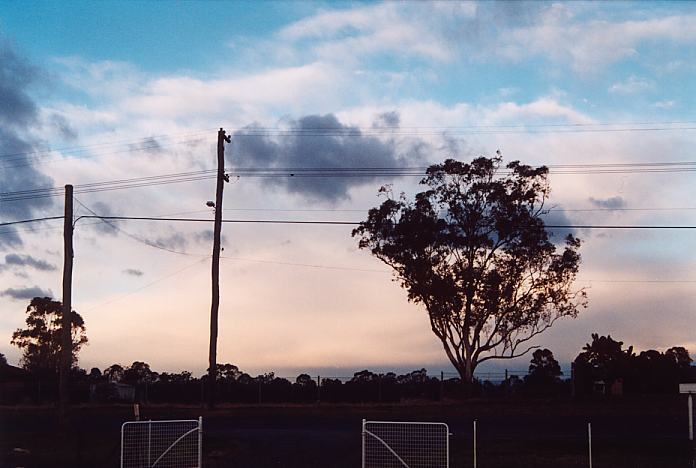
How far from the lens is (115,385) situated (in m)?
57.1

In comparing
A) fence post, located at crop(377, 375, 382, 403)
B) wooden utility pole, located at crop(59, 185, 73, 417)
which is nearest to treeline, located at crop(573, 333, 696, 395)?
fence post, located at crop(377, 375, 382, 403)

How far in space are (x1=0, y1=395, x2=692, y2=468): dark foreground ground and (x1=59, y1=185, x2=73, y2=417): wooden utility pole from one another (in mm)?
1339

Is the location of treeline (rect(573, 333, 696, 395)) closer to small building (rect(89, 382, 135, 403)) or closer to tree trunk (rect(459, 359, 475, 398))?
tree trunk (rect(459, 359, 475, 398))

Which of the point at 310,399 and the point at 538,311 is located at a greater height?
the point at 538,311

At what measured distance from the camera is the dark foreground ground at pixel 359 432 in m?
24.8

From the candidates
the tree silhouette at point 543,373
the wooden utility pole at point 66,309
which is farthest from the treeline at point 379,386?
the wooden utility pole at point 66,309

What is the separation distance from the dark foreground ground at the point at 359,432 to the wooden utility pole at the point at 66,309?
134 centimetres

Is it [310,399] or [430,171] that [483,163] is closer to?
[430,171]

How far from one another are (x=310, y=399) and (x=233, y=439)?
26566 mm

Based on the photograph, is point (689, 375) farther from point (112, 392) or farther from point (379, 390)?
point (112, 392)

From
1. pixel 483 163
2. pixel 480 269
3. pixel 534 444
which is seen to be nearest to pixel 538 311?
pixel 480 269


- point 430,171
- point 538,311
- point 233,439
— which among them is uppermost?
point 430,171

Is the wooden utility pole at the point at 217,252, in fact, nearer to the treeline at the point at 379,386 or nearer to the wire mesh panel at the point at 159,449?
the treeline at the point at 379,386

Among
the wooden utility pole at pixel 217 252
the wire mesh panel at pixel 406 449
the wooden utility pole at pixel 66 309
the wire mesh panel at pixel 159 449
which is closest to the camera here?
the wire mesh panel at pixel 406 449
